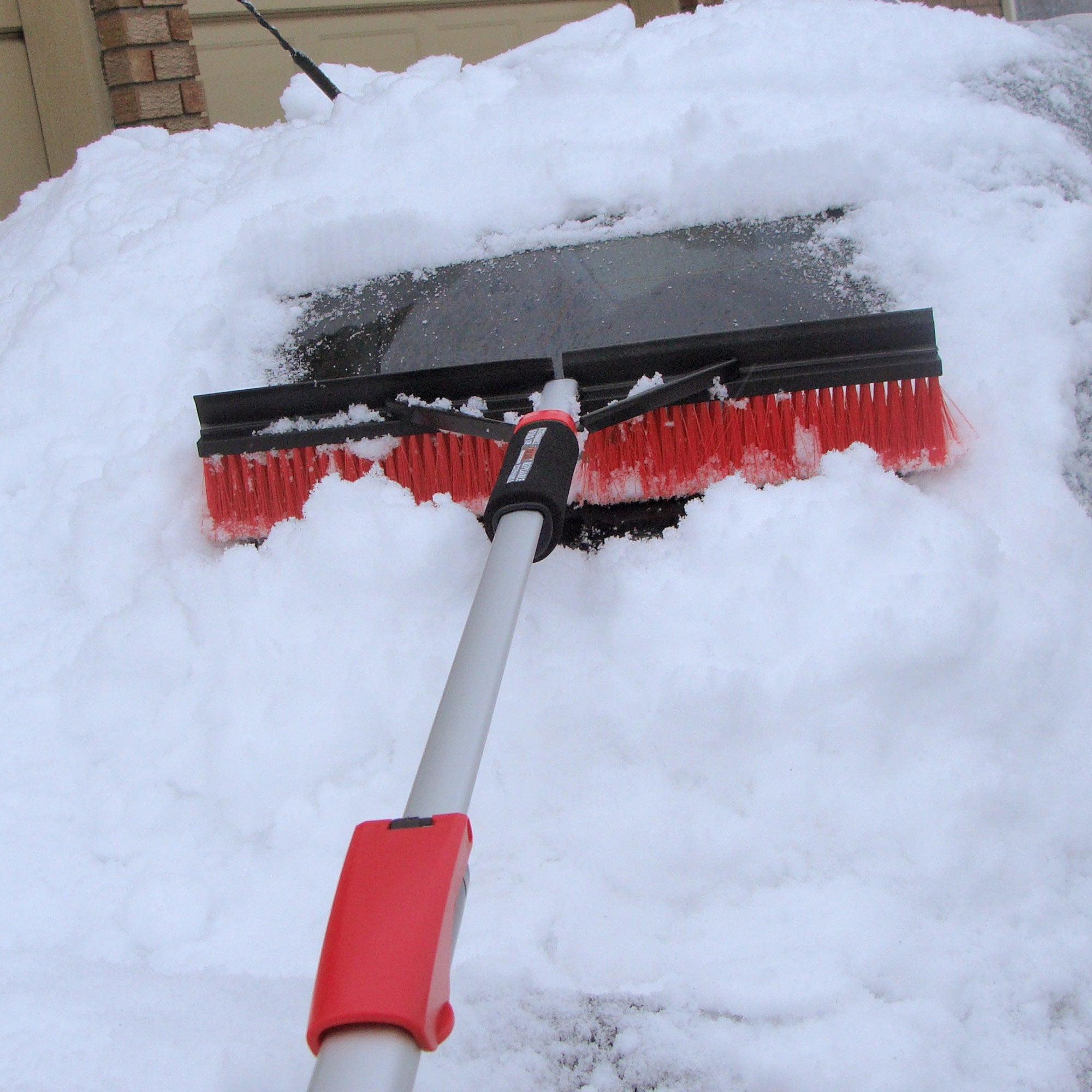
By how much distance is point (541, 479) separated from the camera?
1.02m

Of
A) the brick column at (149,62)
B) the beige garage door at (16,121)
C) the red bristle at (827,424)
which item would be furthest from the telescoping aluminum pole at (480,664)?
the beige garage door at (16,121)

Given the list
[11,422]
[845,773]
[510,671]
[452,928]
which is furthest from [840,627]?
[11,422]

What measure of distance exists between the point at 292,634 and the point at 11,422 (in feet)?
2.46

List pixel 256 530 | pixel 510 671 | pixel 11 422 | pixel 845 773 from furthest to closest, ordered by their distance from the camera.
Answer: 1. pixel 11 422
2. pixel 256 530
3. pixel 510 671
4. pixel 845 773

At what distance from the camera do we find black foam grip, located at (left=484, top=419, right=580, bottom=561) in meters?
1.01

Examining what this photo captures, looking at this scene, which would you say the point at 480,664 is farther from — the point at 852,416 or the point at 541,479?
the point at 852,416

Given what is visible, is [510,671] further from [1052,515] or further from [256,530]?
[1052,515]

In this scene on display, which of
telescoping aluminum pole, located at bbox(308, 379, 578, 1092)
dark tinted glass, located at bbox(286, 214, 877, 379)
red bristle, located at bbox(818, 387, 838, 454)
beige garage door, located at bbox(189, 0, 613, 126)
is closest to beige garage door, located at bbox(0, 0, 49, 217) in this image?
beige garage door, located at bbox(189, 0, 613, 126)

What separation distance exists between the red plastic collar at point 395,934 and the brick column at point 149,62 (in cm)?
358

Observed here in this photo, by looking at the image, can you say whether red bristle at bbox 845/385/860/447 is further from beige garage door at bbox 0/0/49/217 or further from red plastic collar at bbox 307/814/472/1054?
beige garage door at bbox 0/0/49/217

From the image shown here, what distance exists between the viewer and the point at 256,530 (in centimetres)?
134

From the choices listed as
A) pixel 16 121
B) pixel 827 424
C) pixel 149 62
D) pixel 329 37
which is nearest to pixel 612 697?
pixel 827 424

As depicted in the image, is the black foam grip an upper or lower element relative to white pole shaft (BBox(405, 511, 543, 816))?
upper

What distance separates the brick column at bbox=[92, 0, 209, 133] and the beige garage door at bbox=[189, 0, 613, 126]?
20 centimetres
